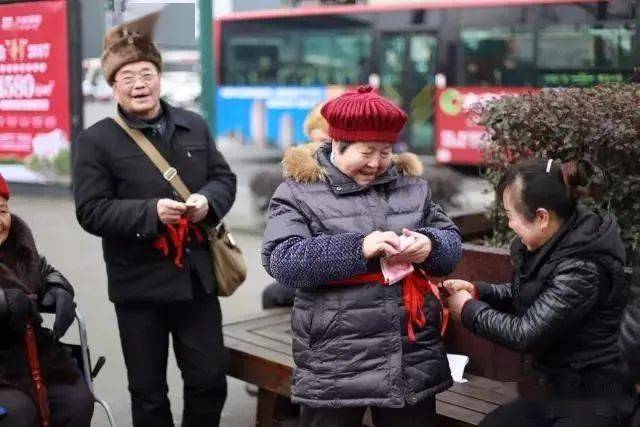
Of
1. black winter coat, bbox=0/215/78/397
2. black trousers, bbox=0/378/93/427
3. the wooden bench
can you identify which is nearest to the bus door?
the wooden bench

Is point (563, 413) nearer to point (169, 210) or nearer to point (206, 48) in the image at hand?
point (169, 210)

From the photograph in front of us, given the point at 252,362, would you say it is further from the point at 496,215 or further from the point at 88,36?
the point at 88,36

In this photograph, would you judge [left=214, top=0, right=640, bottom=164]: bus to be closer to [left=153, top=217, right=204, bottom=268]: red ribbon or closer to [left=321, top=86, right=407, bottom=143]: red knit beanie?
[left=153, top=217, right=204, bottom=268]: red ribbon

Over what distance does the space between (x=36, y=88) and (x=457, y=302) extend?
9.71 m

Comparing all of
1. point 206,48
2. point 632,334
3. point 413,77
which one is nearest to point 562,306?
point 632,334

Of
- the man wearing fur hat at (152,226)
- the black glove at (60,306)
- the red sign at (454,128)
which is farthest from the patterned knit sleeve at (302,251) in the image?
the red sign at (454,128)

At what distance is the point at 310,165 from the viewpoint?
9.30 ft

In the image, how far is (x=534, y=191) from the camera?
283 cm

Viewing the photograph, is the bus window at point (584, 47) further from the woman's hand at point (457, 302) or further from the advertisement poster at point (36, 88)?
the woman's hand at point (457, 302)

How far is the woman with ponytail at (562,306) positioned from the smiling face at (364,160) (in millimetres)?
430

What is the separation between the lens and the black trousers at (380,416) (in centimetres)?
279

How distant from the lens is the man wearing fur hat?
3613 millimetres

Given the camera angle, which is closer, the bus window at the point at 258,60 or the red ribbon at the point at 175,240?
the red ribbon at the point at 175,240

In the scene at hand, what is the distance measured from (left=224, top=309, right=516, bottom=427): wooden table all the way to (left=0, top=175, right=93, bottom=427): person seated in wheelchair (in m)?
0.84
